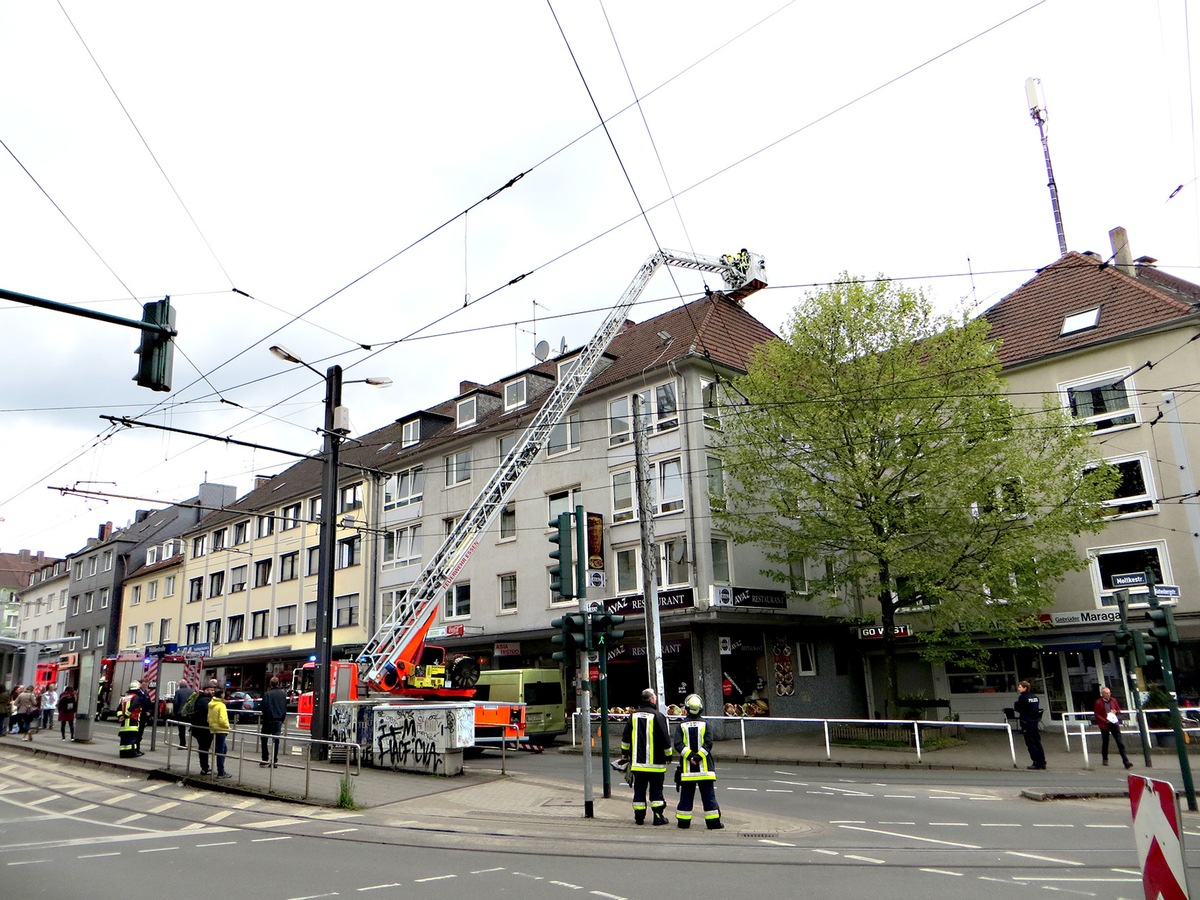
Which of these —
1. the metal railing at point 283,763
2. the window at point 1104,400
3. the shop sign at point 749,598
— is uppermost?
the window at point 1104,400

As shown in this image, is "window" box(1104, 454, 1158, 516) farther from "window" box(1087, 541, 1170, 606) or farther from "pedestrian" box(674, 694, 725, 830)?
"pedestrian" box(674, 694, 725, 830)

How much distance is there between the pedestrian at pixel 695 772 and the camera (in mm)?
11055

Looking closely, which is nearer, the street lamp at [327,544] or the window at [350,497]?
the street lamp at [327,544]

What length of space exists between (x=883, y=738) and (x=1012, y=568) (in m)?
4.99

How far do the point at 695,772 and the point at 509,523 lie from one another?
2251cm

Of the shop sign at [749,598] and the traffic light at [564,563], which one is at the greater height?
the shop sign at [749,598]

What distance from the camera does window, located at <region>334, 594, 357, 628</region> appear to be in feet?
129

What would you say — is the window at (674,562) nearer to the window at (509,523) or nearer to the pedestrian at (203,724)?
the window at (509,523)

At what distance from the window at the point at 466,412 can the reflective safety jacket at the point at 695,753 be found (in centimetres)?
2623

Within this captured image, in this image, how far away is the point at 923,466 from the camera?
2172 cm

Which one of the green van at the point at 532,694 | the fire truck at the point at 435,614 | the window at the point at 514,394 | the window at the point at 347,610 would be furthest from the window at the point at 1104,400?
the window at the point at 347,610

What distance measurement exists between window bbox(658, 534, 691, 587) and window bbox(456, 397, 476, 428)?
467 inches

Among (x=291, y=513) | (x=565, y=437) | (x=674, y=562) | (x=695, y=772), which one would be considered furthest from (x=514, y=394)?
(x=695, y=772)

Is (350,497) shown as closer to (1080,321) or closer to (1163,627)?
(1080,321)
